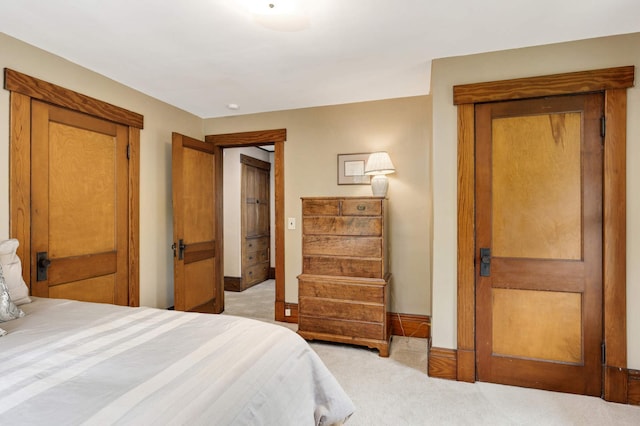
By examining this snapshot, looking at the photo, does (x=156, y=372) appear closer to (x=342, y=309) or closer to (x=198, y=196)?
(x=342, y=309)

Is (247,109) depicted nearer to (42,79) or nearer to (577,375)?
(42,79)

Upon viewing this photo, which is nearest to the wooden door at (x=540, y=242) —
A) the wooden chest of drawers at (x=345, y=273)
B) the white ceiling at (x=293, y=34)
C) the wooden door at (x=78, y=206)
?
the white ceiling at (x=293, y=34)

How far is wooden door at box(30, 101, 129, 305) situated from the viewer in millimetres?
2330

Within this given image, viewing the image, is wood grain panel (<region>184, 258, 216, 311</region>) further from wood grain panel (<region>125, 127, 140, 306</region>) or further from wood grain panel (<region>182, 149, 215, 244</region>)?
wood grain panel (<region>125, 127, 140, 306</region>)

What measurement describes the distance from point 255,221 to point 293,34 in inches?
159

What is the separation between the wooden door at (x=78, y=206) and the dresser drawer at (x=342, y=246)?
1.68 m

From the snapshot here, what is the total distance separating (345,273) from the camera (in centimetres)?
296

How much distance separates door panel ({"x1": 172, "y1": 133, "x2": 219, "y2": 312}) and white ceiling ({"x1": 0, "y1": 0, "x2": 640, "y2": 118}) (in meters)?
0.79

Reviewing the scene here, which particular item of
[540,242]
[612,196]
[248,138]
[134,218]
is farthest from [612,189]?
[134,218]

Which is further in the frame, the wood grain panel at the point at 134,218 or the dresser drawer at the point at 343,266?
the wood grain panel at the point at 134,218

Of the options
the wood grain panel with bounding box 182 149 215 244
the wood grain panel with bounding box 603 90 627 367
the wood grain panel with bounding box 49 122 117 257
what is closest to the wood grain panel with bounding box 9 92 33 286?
the wood grain panel with bounding box 49 122 117 257

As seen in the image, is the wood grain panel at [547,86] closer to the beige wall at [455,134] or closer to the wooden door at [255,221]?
the beige wall at [455,134]

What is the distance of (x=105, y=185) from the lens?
283cm

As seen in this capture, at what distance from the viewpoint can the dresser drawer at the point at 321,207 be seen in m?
2.95
